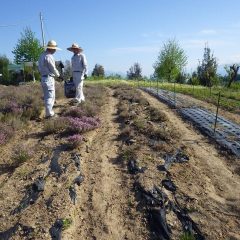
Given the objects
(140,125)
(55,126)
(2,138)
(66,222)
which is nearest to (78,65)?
(55,126)

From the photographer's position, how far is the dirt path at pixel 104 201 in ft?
16.9

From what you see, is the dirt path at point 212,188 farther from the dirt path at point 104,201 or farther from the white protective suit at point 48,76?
the white protective suit at point 48,76

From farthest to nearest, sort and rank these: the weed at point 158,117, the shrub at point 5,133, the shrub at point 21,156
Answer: the weed at point 158,117 → the shrub at point 5,133 → the shrub at point 21,156

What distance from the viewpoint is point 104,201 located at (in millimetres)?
5945

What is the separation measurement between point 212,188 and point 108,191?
178 centimetres

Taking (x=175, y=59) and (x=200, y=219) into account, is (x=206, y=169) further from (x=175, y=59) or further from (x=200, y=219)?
(x=175, y=59)

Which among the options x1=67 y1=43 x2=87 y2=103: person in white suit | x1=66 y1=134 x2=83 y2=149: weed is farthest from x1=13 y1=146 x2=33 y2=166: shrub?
x1=67 y1=43 x2=87 y2=103: person in white suit

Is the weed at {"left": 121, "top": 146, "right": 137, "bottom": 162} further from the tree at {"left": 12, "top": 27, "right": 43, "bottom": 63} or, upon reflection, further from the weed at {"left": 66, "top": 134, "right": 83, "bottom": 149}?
the tree at {"left": 12, "top": 27, "right": 43, "bottom": 63}

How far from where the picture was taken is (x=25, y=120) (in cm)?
1100

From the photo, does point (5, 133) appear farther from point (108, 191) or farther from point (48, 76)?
point (108, 191)

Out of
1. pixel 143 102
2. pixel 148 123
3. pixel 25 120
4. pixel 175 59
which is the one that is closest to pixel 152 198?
pixel 148 123

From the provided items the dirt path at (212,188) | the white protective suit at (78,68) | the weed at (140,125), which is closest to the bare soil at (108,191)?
the dirt path at (212,188)

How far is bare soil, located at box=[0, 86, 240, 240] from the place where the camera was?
17.0ft

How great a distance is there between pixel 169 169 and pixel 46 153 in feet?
9.27
